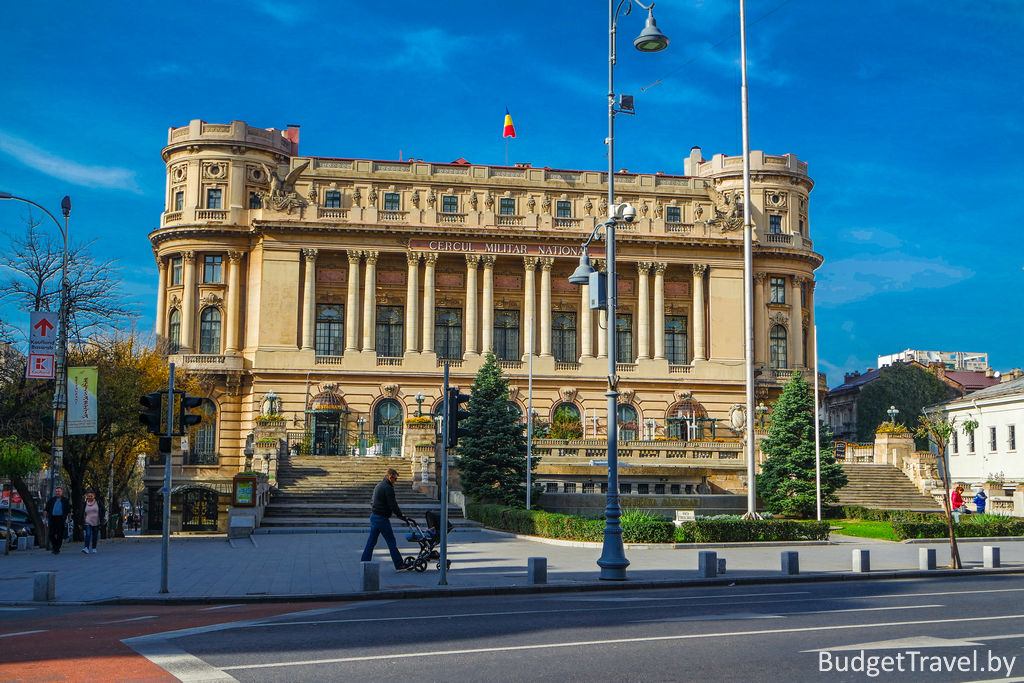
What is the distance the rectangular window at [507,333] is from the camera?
6875cm

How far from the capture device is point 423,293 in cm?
6825

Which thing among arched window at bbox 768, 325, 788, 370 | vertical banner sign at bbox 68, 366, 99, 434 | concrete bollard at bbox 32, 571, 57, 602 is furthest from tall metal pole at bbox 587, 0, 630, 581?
arched window at bbox 768, 325, 788, 370

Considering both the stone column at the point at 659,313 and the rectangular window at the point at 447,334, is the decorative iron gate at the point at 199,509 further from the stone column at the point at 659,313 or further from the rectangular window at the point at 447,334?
the stone column at the point at 659,313

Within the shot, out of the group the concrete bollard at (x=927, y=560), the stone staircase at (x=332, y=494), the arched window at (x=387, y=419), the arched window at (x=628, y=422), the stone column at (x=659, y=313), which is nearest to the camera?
the concrete bollard at (x=927, y=560)

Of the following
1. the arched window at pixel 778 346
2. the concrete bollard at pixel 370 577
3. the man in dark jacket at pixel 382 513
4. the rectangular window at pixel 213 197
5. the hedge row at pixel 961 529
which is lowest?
the hedge row at pixel 961 529

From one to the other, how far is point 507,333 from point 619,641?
5605 centimetres

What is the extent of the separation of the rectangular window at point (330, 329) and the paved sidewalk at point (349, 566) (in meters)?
30.6

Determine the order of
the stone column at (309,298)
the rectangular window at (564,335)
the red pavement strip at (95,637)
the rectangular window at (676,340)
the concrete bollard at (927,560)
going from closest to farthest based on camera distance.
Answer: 1. the red pavement strip at (95,637)
2. the concrete bollard at (927,560)
3. the stone column at (309,298)
4. the rectangular window at (564,335)
5. the rectangular window at (676,340)

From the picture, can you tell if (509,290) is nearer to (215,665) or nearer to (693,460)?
(693,460)

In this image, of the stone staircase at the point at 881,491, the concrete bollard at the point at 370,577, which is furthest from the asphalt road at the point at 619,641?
the stone staircase at the point at 881,491

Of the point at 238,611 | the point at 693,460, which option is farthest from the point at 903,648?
the point at 693,460

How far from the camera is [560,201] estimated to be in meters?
71.0

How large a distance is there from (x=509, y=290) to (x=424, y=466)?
894 inches

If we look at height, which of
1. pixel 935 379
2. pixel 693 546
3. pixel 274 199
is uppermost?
pixel 274 199
